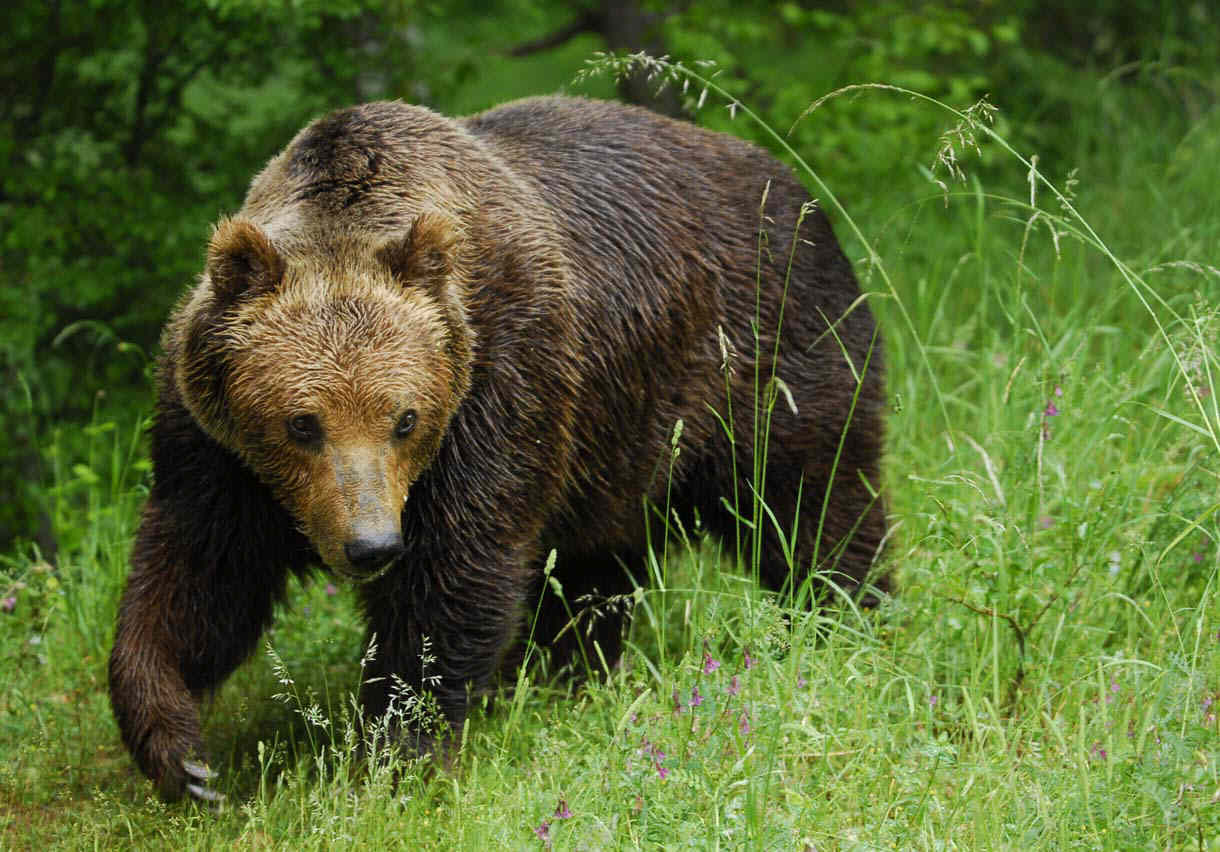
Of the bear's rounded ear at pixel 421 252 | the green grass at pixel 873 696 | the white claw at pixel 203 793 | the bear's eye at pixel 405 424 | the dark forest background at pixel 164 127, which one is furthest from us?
the dark forest background at pixel 164 127

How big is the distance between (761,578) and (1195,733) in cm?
225

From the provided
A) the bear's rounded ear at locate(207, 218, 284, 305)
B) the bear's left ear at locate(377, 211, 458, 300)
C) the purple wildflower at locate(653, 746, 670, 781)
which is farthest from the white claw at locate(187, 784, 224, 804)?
the bear's left ear at locate(377, 211, 458, 300)

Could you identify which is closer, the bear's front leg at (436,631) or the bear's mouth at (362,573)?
the bear's mouth at (362,573)

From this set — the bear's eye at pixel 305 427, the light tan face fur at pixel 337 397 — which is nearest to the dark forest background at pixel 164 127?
the light tan face fur at pixel 337 397

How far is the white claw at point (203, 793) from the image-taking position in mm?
4188

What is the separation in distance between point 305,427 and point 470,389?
2.09ft

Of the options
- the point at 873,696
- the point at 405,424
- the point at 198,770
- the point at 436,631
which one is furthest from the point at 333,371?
the point at 873,696

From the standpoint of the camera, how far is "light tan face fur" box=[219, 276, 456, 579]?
3830 mm

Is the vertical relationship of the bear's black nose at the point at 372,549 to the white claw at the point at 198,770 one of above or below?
above

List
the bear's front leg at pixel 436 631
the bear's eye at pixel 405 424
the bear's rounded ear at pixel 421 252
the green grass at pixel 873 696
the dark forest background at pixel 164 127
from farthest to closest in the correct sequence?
the dark forest background at pixel 164 127 < the bear's front leg at pixel 436 631 < the bear's rounded ear at pixel 421 252 < the bear's eye at pixel 405 424 < the green grass at pixel 873 696

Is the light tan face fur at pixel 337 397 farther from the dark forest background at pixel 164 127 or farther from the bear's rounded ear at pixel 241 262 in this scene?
the dark forest background at pixel 164 127

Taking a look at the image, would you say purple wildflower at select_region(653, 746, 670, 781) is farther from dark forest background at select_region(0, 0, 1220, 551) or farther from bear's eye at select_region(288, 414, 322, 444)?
dark forest background at select_region(0, 0, 1220, 551)

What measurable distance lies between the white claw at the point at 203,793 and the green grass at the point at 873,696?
44mm

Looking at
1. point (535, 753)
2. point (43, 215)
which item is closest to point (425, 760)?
point (535, 753)
